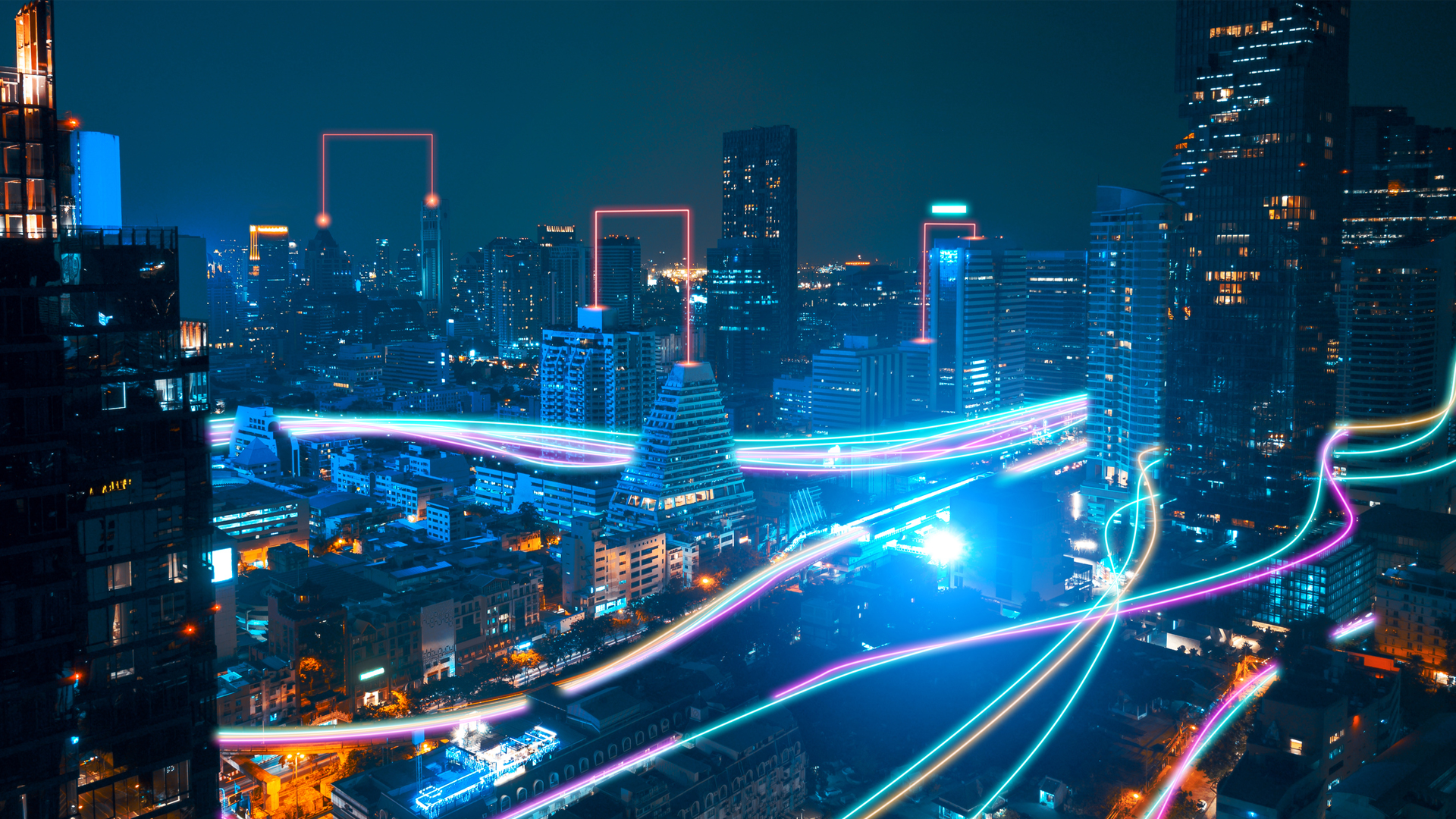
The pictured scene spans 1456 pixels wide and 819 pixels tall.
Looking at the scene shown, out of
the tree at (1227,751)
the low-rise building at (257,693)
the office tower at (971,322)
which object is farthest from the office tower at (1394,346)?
the low-rise building at (257,693)

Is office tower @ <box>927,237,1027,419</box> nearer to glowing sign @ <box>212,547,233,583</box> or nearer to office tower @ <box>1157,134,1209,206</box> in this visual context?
office tower @ <box>1157,134,1209,206</box>

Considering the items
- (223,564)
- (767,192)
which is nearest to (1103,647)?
(223,564)

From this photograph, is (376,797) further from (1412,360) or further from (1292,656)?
(1412,360)

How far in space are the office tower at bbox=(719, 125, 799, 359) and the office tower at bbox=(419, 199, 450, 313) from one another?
1193 centimetres

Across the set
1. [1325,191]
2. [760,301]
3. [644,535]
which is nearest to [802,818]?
[644,535]

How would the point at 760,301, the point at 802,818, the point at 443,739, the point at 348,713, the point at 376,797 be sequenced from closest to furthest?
the point at 376,797
the point at 802,818
the point at 443,739
the point at 348,713
the point at 760,301

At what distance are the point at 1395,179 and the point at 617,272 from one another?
1846cm

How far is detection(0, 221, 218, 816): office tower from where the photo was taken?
2959mm

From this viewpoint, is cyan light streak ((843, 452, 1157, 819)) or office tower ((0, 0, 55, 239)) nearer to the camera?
office tower ((0, 0, 55, 239))

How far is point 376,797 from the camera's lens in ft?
22.8

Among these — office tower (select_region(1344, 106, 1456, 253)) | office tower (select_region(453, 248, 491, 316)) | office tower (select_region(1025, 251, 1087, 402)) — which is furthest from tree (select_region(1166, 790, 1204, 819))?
office tower (select_region(453, 248, 491, 316))

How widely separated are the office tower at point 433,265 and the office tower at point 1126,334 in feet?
87.4

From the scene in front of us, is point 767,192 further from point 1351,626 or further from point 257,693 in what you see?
point 257,693

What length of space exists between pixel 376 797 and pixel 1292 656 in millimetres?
8113
